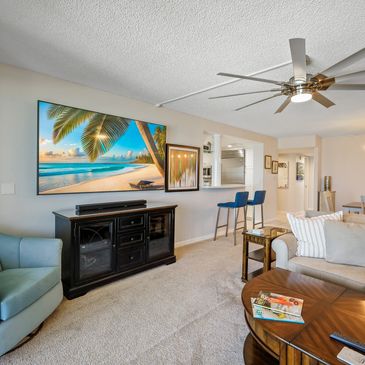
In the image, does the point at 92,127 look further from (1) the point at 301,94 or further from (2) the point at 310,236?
(2) the point at 310,236

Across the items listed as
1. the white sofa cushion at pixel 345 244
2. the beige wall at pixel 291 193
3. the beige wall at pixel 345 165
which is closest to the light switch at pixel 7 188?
the white sofa cushion at pixel 345 244

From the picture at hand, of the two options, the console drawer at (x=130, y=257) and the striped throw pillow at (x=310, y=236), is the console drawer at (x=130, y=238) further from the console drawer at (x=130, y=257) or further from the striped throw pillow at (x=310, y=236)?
the striped throw pillow at (x=310, y=236)

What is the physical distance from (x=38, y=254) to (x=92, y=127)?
5.09 ft

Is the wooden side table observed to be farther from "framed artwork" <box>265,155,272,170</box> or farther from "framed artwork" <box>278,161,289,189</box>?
"framed artwork" <box>278,161,289,189</box>

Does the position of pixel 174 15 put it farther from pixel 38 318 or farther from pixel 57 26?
pixel 38 318

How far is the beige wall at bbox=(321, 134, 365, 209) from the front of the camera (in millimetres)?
6035

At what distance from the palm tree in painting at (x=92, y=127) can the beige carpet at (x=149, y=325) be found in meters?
1.66

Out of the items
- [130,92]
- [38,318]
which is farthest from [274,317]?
[130,92]

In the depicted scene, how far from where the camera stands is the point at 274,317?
51.6 inches

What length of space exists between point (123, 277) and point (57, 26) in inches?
99.6

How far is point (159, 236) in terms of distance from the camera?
3.21 metres

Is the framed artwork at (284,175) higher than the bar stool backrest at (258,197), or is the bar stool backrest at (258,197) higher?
the framed artwork at (284,175)

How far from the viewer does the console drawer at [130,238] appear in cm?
273

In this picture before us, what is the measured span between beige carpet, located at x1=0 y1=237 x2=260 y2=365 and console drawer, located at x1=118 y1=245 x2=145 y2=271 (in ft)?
0.52
